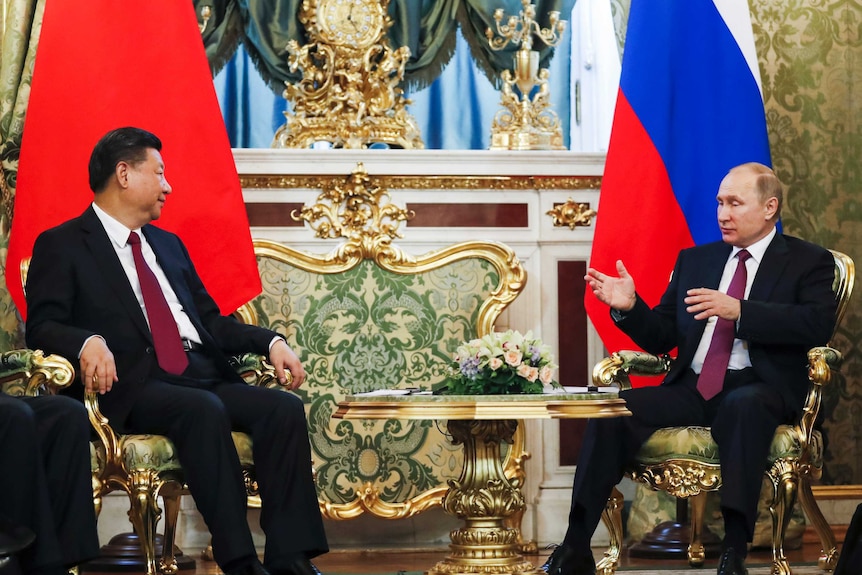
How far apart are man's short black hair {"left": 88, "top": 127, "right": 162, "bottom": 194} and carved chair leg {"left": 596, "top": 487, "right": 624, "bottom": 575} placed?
1600 millimetres

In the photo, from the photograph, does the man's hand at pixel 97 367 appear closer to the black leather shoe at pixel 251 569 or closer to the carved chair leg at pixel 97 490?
the carved chair leg at pixel 97 490

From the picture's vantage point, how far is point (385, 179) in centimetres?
433

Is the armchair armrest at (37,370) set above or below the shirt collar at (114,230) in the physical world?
below

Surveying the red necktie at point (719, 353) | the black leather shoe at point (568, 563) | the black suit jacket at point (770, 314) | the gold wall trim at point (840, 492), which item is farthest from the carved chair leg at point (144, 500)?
Result: the gold wall trim at point (840, 492)

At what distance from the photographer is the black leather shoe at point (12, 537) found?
2305mm


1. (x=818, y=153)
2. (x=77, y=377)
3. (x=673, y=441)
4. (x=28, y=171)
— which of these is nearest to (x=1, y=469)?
(x=77, y=377)

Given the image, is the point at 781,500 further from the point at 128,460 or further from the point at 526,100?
the point at 526,100

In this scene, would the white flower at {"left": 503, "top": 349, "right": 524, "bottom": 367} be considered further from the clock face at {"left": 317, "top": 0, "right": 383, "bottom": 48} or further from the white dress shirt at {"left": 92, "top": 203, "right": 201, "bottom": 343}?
the clock face at {"left": 317, "top": 0, "right": 383, "bottom": 48}

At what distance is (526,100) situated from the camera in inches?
178

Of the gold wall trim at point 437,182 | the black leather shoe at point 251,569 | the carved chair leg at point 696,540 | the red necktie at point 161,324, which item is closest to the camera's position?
the black leather shoe at point 251,569

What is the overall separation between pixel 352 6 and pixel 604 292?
1772 mm

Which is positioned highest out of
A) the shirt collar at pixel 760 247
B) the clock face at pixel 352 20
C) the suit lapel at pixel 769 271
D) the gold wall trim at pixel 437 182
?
the clock face at pixel 352 20

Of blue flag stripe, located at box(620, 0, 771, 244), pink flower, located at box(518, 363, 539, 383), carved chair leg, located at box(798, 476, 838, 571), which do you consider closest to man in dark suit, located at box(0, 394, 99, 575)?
pink flower, located at box(518, 363, 539, 383)

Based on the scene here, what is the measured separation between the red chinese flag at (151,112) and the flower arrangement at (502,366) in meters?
1.18
